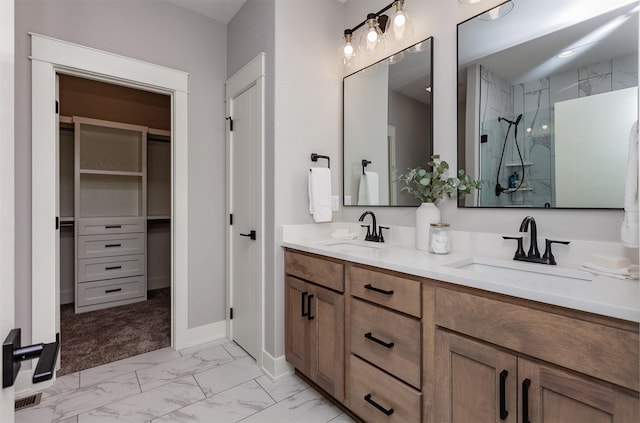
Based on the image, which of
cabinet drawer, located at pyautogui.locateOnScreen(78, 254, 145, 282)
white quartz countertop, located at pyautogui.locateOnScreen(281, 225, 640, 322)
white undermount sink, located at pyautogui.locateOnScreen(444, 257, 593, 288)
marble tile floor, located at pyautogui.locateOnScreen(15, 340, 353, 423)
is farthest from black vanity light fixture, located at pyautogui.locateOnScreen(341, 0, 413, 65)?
cabinet drawer, located at pyautogui.locateOnScreen(78, 254, 145, 282)

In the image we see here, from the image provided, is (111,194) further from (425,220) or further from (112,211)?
(425,220)

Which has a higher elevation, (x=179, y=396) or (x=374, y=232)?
(x=374, y=232)

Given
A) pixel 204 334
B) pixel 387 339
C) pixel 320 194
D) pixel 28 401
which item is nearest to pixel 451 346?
pixel 387 339

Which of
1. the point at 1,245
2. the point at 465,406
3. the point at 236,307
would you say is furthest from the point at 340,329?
→ the point at 1,245

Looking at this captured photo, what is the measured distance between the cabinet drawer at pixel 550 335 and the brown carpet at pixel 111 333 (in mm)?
2359

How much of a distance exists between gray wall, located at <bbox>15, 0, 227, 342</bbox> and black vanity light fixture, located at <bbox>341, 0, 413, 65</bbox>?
→ 115cm

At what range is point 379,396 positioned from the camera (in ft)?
4.54

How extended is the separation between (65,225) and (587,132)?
4432 millimetres

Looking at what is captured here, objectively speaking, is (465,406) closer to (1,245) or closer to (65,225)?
(1,245)

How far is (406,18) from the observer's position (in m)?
1.83

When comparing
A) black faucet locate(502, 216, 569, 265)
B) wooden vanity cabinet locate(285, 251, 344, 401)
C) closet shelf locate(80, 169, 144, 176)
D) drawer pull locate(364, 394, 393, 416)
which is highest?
closet shelf locate(80, 169, 144, 176)

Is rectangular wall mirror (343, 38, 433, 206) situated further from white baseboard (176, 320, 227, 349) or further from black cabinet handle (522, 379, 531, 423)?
white baseboard (176, 320, 227, 349)

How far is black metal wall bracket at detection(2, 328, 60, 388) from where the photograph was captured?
459mm

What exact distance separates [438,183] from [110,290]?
3527 millimetres
